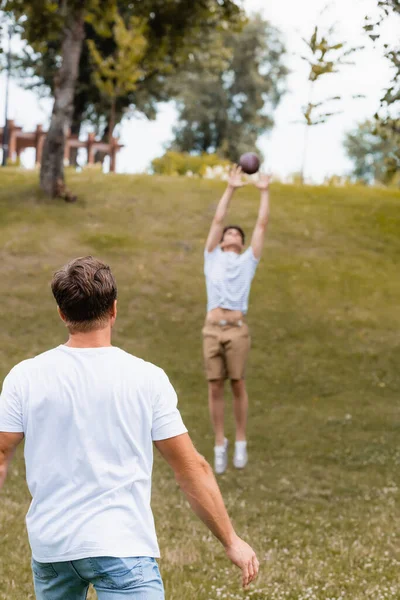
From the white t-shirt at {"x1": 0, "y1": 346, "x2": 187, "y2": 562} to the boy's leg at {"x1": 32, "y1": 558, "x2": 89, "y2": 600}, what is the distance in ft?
0.24

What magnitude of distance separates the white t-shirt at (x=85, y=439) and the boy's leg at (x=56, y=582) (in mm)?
73

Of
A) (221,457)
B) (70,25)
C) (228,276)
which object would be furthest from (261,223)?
(70,25)

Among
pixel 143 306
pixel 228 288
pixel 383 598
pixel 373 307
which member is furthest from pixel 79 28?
pixel 383 598

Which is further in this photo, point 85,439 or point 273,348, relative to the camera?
point 273,348

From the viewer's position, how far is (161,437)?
3.08 m

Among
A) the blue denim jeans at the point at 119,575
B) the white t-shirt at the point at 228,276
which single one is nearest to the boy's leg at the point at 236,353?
the white t-shirt at the point at 228,276

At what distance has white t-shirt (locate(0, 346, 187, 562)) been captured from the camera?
296cm

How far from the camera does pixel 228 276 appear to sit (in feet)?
31.8

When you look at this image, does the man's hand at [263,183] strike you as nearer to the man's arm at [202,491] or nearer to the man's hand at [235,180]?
the man's hand at [235,180]

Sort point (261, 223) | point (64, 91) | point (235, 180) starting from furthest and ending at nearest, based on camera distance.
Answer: point (64, 91) < point (235, 180) < point (261, 223)

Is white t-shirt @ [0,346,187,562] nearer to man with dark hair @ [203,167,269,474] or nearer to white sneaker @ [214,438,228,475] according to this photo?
man with dark hair @ [203,167,269,474]

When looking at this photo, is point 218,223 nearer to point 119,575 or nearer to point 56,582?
point 56,582

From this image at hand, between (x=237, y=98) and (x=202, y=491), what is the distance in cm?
5343

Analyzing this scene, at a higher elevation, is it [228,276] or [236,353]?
[228,276]
